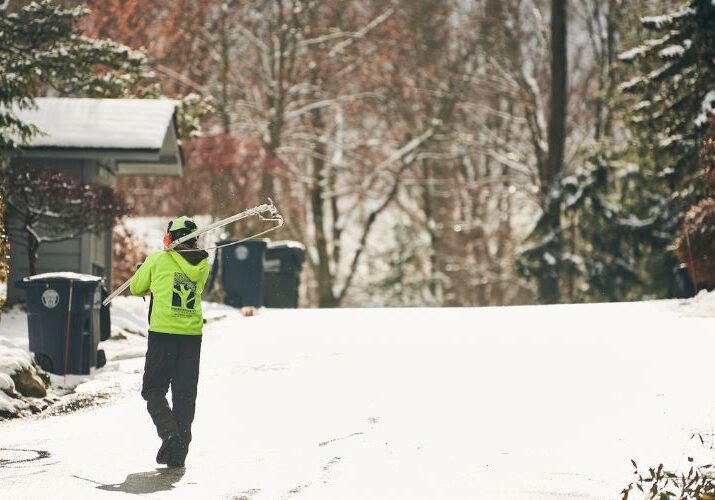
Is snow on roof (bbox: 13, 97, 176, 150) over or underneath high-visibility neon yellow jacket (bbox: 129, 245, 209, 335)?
over

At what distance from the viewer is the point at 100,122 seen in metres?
21.1

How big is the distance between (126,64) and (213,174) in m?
8.61

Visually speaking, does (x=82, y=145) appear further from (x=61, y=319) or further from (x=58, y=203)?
(x=61, y=319)

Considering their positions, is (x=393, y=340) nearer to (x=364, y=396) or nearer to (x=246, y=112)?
(x=364, y=396)

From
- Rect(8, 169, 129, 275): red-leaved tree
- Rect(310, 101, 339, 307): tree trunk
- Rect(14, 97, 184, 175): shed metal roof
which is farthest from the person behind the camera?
Rect(310, 101, 339, 307): tree trunk

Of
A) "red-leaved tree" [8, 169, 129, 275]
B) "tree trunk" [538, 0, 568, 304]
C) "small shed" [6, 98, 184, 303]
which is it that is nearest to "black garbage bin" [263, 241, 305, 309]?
"small shed" [6, 98, 184, 303]

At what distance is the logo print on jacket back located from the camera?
9.54 meters

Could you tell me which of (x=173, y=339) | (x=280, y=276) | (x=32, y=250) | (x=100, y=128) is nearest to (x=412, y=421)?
(x=173, y=339)

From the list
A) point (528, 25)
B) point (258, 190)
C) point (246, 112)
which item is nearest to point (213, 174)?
point (258, 190)

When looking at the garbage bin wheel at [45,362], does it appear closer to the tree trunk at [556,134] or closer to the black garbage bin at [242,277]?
the black garbage bin at [242,277]

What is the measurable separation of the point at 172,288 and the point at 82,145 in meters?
11.4

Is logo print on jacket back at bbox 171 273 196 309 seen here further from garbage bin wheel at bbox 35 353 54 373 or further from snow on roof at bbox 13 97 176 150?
snow on roof at bbox 13 97 176 150

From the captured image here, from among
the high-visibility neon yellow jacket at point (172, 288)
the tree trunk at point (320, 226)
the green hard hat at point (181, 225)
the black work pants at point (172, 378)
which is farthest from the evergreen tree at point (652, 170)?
the black work pants at point (172, 378)

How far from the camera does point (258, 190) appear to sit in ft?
118
